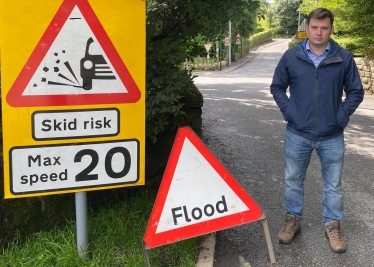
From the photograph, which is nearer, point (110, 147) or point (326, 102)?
point (110, 147)

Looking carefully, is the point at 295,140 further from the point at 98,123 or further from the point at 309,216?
the point at 98,123

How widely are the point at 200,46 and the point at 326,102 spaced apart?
1.91 metres

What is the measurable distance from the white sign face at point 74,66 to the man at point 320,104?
5.31ft

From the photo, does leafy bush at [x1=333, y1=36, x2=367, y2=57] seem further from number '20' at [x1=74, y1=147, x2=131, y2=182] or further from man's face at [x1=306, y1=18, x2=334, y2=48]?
number '20' at [x1=74, y1=147, x2=131, y2=182]

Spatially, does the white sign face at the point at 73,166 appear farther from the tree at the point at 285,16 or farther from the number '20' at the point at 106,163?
the tree at the point at 285,16

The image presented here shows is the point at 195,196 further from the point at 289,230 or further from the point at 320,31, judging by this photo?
the point at 320,31

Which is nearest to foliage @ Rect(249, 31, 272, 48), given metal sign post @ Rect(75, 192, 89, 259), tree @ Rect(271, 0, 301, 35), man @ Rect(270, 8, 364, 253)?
tree @ Rect(271, 0, 301, 35)

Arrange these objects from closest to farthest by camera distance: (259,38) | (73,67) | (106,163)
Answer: (73,67) < (106,163) < (259,38)

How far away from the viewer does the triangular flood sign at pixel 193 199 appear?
273 centimetres

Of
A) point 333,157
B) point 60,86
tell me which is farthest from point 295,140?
point 60,86

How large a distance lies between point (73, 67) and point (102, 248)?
4.88 ft

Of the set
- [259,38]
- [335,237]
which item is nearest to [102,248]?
[335,237]

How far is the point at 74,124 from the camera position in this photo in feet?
7.51

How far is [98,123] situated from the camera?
2348 millimetres
